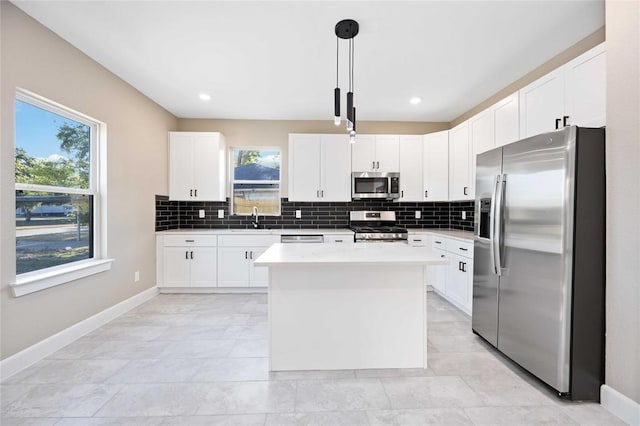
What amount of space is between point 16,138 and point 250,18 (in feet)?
6.52

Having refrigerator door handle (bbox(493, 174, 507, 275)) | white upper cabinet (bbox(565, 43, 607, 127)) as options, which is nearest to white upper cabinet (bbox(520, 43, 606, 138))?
white upper cabinet (bbox(565, 43, 607, 127))

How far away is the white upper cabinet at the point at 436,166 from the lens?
4230 millimetres

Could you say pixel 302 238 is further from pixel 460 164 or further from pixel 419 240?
pixel 460 164

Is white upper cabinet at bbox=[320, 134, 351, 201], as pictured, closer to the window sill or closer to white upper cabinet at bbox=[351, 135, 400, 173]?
white upper cabinet at bbox=[351, 135, 400, 173]

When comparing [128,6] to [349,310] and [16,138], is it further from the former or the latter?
[349,310]

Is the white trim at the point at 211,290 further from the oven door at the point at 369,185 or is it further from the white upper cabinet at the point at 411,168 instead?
the white upper cabinet at the point at 411,168

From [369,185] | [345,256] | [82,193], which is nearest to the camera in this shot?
[345,256]

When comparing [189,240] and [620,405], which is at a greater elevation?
[189,240]

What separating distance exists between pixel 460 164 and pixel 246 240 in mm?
3080

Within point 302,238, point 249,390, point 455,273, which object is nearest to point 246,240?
point 302,238

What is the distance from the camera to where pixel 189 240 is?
4152 millimetres

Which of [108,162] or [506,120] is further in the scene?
[108,162]

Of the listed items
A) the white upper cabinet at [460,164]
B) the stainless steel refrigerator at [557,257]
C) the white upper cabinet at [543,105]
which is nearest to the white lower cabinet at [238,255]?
the white upper cabinet at [460,164]

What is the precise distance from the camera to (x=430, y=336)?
110 inches
